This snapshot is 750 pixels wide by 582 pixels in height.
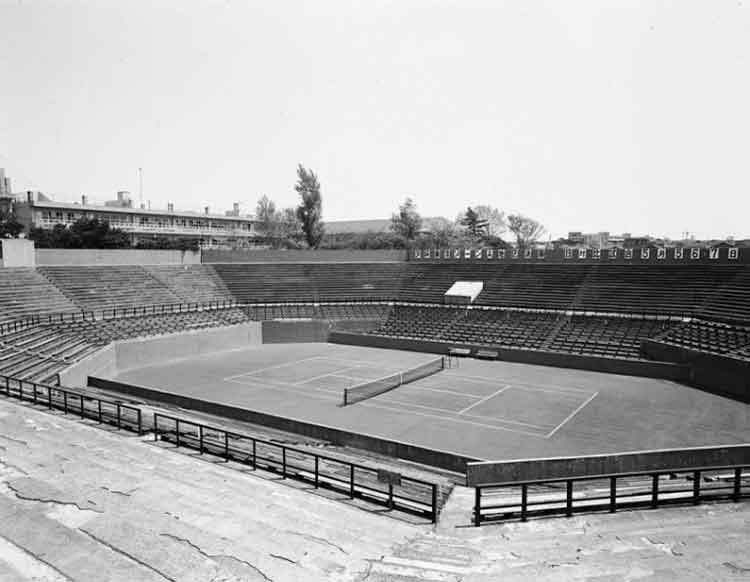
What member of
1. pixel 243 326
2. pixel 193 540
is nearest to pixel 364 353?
pixel 243 326

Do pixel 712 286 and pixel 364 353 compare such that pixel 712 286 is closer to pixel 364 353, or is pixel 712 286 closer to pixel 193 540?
pixel 364 353

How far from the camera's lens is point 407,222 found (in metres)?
111

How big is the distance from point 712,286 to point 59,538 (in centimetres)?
4553

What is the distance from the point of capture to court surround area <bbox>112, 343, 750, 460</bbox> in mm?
22656

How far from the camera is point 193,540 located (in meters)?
10.6

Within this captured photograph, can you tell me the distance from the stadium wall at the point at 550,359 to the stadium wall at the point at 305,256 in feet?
53.5

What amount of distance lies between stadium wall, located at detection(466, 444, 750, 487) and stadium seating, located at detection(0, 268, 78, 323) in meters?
34.4

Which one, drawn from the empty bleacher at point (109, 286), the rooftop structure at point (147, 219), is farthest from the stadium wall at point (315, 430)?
the rooftop structure at point (147, 219)

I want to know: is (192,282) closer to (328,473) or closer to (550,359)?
(550,359)

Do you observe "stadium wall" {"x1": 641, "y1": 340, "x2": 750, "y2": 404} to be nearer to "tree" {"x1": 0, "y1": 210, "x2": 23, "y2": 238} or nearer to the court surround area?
the court surround area

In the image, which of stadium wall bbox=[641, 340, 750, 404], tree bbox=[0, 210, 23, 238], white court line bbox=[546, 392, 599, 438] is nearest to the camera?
white court line bbox=[546, 392, 599, 438]

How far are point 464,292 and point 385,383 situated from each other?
77.6 feet

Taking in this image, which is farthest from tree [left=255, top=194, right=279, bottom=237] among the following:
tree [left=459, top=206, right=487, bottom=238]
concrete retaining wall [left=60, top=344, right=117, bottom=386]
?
concrete retaining wall [left=60, top=344, right=117, bottom=386]

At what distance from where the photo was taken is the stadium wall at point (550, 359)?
34.4 metres
